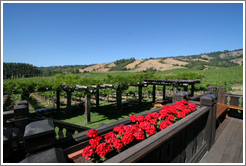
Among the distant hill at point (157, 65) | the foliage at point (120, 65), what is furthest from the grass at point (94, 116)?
the foliage at point (120, 65)

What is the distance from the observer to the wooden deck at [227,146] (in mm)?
2712

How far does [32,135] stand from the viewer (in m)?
1.14

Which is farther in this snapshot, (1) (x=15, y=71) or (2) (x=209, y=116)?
(1) (x=15, y=71)

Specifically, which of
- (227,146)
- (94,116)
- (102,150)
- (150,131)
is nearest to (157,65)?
(94,116)

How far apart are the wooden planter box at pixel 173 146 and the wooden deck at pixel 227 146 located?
17 centimetres

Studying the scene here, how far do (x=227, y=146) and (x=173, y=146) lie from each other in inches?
99.0

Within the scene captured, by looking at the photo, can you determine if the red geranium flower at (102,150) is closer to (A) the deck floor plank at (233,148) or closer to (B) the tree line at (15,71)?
(A) the deck floor plank at (233,148)

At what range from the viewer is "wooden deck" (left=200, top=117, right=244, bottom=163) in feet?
8.90

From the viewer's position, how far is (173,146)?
5.70 feet

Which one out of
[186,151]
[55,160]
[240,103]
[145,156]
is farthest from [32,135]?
[240,103]

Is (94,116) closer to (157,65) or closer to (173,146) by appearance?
(173,146)

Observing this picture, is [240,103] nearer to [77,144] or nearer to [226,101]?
[226,101]

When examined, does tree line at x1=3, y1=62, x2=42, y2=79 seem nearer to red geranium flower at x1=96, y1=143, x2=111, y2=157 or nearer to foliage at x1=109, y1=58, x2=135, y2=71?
red geranium flower at x1=96, y1=143, x2=111, y2=157

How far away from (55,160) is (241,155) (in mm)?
3769
